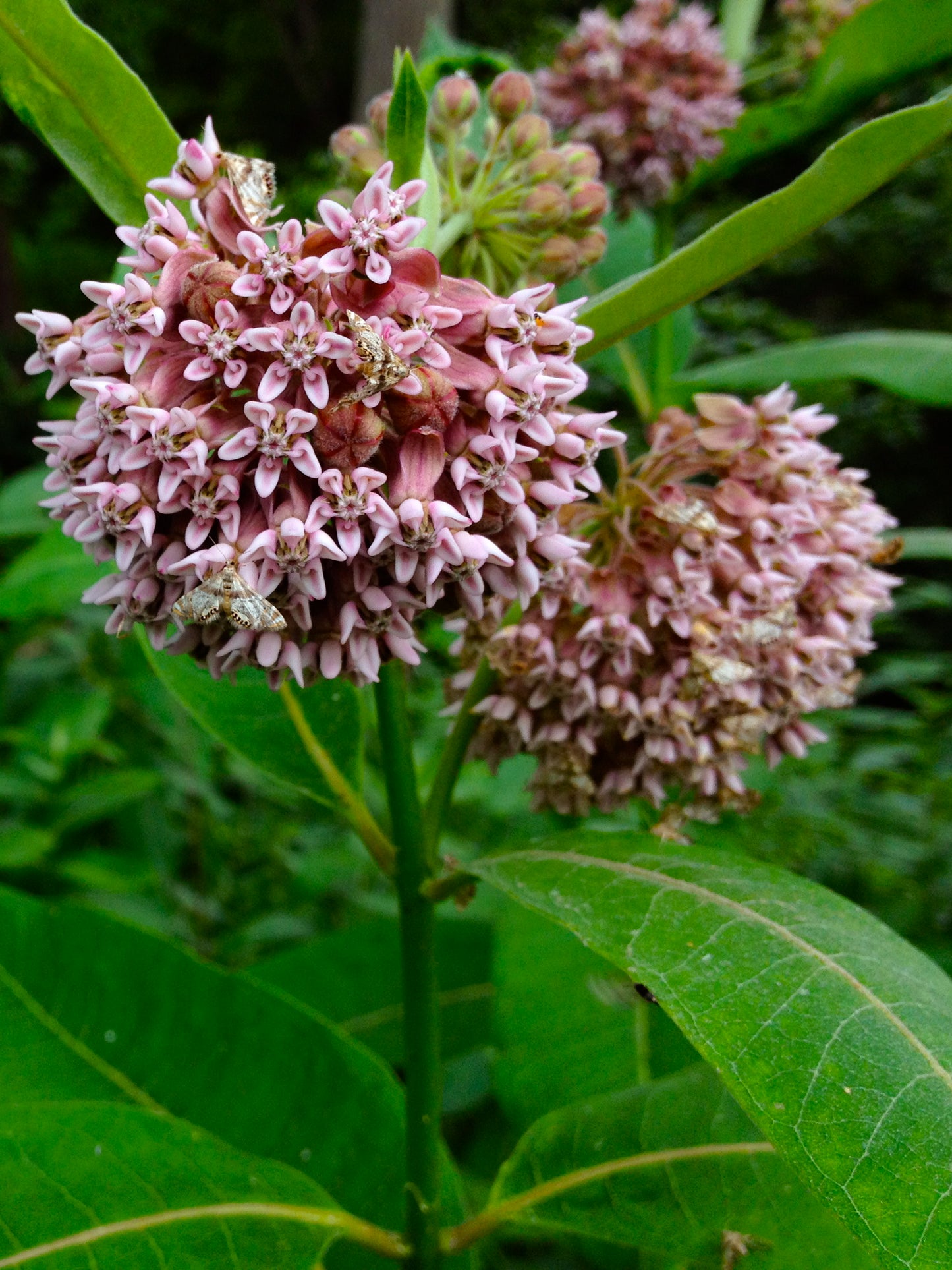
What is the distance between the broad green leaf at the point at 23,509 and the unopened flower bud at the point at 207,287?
1.58m

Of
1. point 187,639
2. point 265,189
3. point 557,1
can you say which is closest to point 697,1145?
point 187,639

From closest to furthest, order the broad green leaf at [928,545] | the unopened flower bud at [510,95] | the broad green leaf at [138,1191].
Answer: the broad green leaf at [138,1191] → the unopened flower bud at [510,95] → the broad green leaf at [928,545]

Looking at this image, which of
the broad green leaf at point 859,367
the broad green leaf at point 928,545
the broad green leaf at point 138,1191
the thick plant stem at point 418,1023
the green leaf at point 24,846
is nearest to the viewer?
the broad green leaf at point 138,1191

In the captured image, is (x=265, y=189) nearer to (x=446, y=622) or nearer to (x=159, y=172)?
(x=159, y=172)

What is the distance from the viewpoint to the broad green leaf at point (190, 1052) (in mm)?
1295

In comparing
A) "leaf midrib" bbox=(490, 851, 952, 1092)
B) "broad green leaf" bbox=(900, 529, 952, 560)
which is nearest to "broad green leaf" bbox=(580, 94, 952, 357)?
"leaf midrib" bbox=(490, 851, 952, 1092)

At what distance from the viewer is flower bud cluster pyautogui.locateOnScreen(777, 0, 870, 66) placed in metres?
2.53

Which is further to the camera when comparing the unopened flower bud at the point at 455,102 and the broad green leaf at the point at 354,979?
the broad green leaf at the point at 354,979

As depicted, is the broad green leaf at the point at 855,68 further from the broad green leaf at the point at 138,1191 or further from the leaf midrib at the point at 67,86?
the broad green leaf at the point at 138,1191

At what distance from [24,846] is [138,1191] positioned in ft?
2.85

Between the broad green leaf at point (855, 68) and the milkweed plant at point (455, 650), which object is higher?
the broad green leaf at point (855, 68)

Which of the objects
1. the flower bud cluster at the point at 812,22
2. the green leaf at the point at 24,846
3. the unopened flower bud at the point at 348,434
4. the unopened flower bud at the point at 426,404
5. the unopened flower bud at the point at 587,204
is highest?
the flower bud cluster at the point at 812,22

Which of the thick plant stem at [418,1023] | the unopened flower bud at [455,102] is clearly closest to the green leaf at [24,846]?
the thick plant stem at [418,1023]

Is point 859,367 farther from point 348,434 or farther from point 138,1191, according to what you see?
point 138,1191
